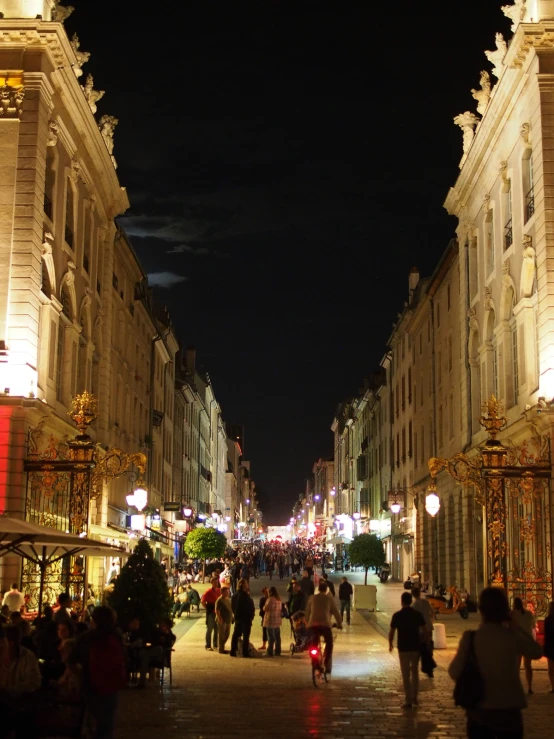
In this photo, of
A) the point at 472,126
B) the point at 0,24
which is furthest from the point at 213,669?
the point at 472,126

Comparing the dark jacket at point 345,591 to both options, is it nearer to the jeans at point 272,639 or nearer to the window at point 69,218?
the jeans at point 272,639

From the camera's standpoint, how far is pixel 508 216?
34188 mm

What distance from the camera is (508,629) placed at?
27.6ft

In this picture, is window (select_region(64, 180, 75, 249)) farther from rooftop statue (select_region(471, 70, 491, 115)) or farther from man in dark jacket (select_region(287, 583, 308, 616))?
rooftop statue (select_region(471, 70, 491, 115))

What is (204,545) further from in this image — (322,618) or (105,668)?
(105,668)

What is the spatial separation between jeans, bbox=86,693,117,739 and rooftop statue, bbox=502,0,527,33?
84.9 feet

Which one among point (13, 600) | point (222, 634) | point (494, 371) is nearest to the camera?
point (13, 600)

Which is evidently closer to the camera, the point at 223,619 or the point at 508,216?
the point at 223,619

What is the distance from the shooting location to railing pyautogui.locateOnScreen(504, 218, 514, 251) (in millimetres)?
33406

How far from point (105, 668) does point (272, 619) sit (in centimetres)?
1406

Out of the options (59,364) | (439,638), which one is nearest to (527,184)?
(439,638)

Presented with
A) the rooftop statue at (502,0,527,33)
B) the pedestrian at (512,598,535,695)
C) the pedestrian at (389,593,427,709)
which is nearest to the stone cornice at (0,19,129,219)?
the rooftop statue at (502,0,527,33)

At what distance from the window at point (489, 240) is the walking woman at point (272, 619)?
56.9ft

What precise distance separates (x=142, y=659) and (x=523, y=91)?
70.5ft
